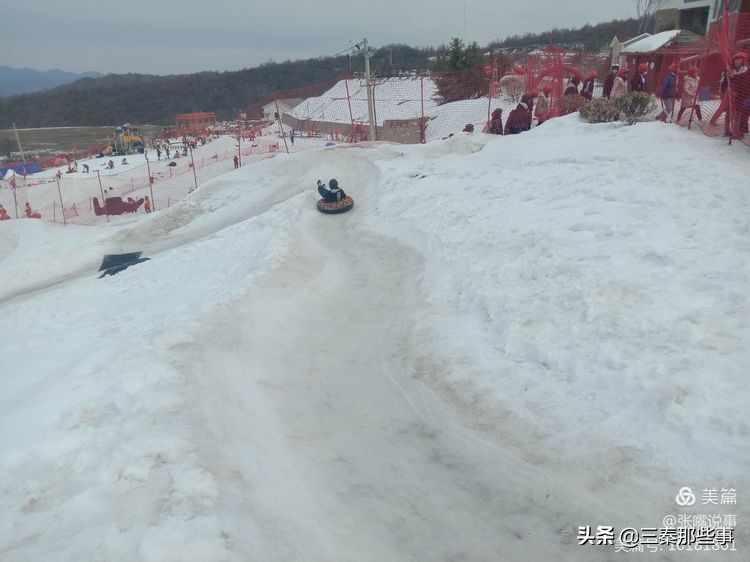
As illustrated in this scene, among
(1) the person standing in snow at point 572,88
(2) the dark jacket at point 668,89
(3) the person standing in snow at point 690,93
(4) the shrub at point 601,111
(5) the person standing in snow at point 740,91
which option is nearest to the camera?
(5) the person standing in snow at point 740,91

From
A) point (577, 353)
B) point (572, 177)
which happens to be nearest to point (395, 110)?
point (572, 177)

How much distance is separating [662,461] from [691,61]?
16.1m

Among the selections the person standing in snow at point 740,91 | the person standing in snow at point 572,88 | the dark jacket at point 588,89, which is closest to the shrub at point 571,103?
the person standing in snow at point 572,88

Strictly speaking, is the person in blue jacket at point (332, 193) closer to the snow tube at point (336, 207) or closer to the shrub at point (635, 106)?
the snow tube at point (336, 207)

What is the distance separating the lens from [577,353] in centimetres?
564

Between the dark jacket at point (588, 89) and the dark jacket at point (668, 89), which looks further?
the dark jacket at point (588, 89)

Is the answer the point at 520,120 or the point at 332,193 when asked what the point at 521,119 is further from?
the point at 332,193

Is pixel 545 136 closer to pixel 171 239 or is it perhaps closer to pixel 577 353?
pixel 577 353

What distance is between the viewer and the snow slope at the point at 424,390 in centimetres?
393

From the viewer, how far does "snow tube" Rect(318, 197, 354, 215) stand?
1487cm

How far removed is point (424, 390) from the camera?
6.03 m

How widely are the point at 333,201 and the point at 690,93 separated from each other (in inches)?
395

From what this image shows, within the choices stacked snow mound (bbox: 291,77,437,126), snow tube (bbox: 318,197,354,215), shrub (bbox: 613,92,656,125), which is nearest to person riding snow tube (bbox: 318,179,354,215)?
snow tube (bbox: 318,197,354,215)

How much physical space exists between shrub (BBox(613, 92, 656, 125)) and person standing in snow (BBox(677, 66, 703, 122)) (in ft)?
2.89
